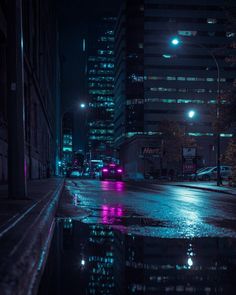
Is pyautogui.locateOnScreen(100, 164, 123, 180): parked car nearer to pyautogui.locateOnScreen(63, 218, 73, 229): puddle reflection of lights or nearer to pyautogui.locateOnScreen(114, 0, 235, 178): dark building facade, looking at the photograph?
pyautogui.locateOnScreen(63, 218, 73, 229): puddle reflection of lights

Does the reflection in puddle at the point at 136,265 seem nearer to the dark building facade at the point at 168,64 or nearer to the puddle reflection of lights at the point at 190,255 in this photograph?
the puddle reflection of lights at the point at 190,255

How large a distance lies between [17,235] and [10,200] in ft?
20.6

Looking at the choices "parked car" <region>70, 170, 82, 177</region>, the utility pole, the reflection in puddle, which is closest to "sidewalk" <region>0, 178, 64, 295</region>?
the reflection in puddle

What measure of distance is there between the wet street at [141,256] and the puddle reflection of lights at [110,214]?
7cm

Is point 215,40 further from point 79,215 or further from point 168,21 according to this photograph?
point 79,215

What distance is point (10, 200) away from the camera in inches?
467

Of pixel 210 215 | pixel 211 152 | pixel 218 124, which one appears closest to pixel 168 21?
pixel 211 152

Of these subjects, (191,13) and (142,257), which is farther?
(191,13)

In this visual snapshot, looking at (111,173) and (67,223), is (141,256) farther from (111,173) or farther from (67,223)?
(111,173)

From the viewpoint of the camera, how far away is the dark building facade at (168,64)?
383 feet

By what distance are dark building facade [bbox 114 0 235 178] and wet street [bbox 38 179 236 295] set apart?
4127 inches

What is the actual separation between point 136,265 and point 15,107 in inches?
264

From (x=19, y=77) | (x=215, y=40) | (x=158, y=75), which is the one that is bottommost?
(x=19, y=77)

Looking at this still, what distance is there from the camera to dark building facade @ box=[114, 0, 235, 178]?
117m
